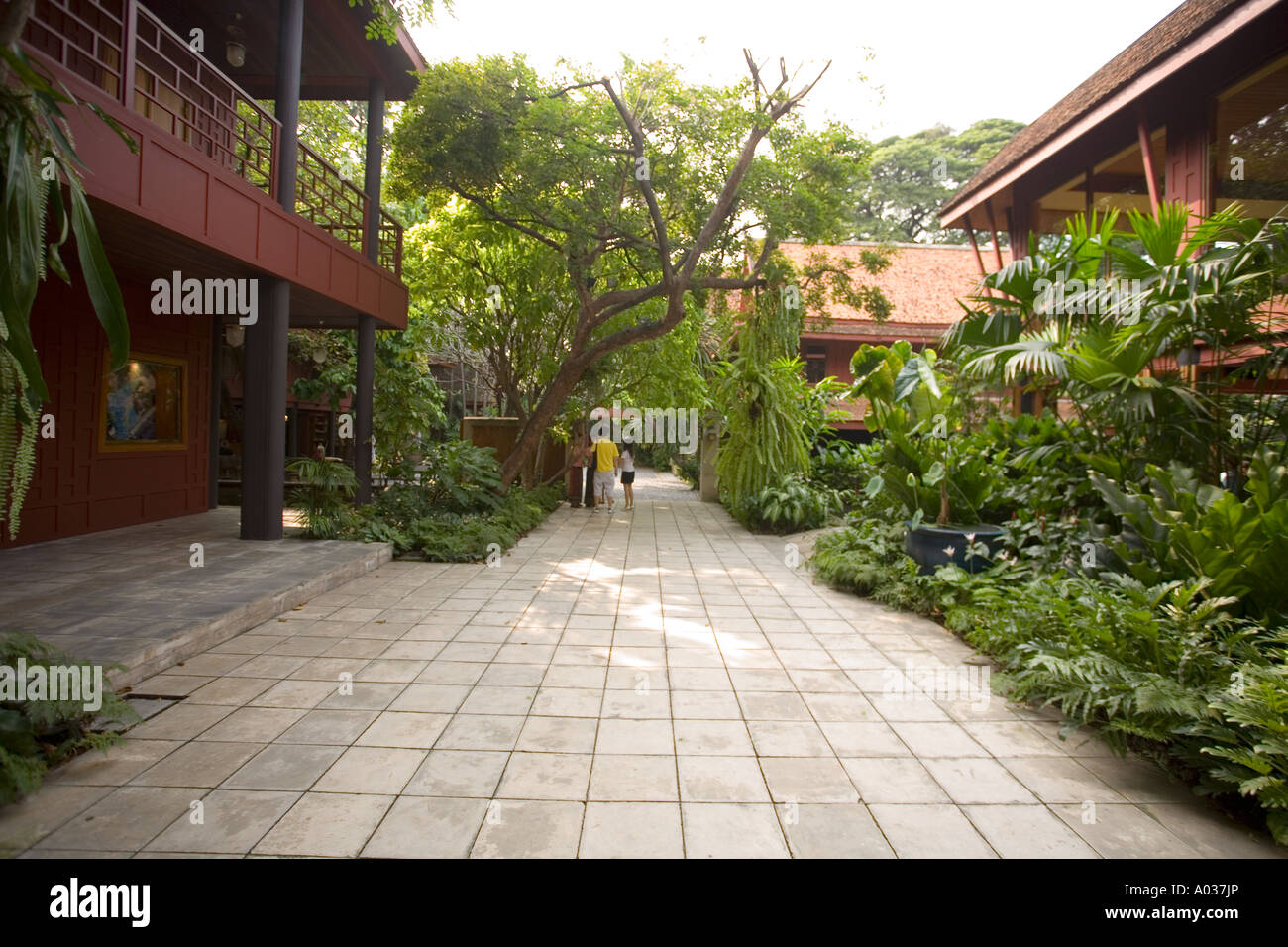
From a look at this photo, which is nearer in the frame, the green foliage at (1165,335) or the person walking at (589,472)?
the green foliage at (1165,335)

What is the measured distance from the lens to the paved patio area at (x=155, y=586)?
15.7 feet

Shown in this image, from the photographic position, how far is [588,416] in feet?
53.0

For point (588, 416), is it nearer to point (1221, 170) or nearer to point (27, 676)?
point (1221, 170)

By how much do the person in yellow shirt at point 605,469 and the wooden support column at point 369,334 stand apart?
538 centimetres

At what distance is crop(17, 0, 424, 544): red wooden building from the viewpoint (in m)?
6.41

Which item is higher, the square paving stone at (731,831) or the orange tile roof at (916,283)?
the orange tile roof at (916,283)

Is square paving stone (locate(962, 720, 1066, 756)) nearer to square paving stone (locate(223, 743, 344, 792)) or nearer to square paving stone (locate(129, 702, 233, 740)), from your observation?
square paving stone (locate(223, 743, 344, 792))

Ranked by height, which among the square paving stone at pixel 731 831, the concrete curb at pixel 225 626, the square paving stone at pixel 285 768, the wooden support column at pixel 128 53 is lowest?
the square paving stone at pixel 731 831

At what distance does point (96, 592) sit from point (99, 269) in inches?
155

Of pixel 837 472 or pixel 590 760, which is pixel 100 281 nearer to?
pixel 590 760

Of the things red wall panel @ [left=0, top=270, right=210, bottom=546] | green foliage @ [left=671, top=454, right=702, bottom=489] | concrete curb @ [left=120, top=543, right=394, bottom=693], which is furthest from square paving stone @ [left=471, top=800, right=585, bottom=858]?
green foliage @ [left=671, top=454, right=702, bottom=489]

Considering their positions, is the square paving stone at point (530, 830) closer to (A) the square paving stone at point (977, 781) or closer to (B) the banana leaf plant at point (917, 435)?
(A) the square paving stone at point (977, 781)

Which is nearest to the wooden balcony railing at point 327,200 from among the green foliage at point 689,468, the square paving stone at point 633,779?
the square paving stone at point 633,779

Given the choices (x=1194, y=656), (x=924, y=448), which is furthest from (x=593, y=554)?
(x=1194, y=656)
